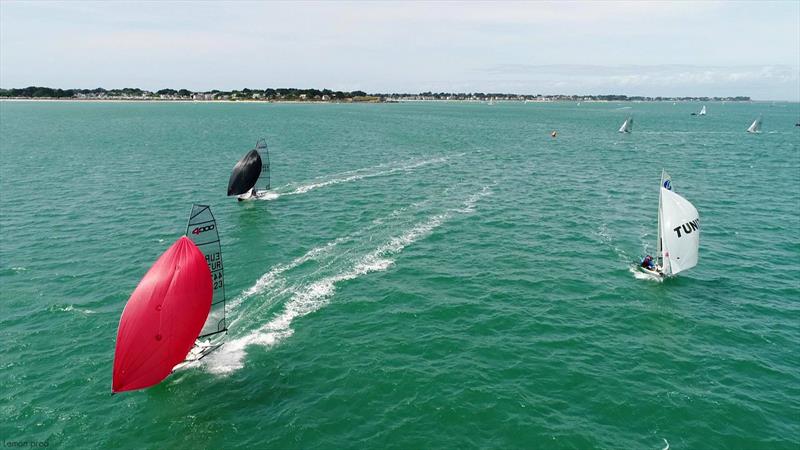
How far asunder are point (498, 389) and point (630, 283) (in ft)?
70.7

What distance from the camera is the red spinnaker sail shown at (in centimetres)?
2491

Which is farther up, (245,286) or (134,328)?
(134,328)

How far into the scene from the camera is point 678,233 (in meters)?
42.9

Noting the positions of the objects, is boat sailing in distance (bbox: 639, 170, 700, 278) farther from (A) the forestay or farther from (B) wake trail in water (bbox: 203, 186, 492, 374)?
(A) the forestay

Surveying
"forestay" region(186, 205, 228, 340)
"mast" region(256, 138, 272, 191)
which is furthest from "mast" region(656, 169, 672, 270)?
"mast" region(256, 138, 272, 191)

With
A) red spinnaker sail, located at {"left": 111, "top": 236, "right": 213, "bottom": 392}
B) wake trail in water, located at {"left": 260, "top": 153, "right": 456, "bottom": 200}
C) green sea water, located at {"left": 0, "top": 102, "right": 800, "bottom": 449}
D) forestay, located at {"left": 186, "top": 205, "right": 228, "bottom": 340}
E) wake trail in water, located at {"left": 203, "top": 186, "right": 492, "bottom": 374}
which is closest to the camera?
red spinnaker sail, located at {"left": 111, "top": 236, "right": 213, "bottom": 392}

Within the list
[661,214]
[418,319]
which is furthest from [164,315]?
[661,214]

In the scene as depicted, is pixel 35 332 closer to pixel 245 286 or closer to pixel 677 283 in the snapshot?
pixel 245 286

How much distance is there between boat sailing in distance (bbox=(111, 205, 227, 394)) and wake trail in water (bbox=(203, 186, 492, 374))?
3.78 meters

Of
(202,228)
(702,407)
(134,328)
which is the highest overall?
(202,228)

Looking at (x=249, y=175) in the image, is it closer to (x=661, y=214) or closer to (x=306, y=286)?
(x=306, y=286)

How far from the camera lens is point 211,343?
3238cm

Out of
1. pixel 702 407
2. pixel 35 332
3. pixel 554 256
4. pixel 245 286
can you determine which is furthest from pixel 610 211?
pixel 35 332

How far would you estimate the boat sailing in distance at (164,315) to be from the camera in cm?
2494
